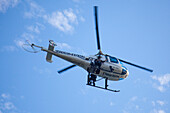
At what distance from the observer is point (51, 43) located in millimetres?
19219

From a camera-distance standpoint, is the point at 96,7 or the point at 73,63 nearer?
the point at 96,7

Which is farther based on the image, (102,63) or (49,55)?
(102,63)

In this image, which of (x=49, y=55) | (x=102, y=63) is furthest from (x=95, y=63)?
(x=49, y=55)

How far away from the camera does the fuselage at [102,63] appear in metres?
19.3

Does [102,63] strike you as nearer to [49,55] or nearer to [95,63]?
[95,63]

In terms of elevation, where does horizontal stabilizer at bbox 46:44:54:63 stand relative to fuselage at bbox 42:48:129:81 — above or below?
above

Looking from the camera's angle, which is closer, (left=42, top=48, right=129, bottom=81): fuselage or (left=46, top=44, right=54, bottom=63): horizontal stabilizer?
(left=46, top=44, right=54, bottom=63): horizontal stabilizer

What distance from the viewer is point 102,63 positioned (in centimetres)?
1998

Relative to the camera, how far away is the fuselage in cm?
1934

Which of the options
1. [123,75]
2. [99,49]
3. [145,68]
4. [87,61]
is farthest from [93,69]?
[145,68]

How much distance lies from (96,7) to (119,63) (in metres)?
7.95

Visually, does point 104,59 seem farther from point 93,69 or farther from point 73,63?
point 73,63

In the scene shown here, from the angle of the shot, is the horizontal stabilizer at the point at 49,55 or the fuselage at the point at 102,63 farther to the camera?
the fuselage at the point at 102,63

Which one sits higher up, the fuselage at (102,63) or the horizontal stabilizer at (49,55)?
the horizontal stabilizer at (49,55)
